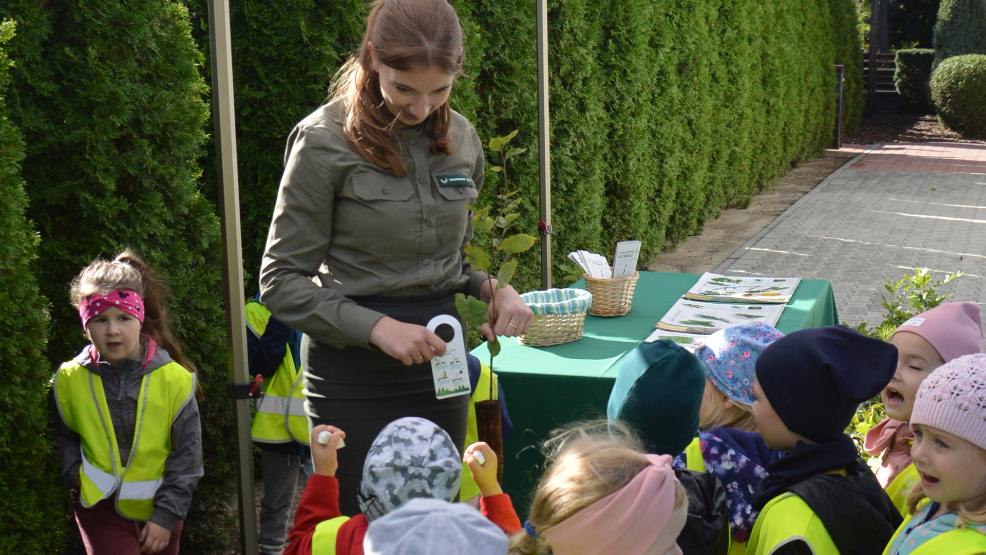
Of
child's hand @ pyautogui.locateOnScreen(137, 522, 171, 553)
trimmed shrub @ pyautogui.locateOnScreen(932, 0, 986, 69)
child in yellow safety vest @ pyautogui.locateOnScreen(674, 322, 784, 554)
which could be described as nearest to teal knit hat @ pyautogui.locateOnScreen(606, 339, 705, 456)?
child in yellow safety vest @ pyautogui.locateOnScreen(674, 322, 784, 554)

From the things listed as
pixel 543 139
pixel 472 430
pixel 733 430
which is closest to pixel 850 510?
pixel 733 430

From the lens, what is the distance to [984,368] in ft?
6.95

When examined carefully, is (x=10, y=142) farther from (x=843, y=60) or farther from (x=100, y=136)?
(x=843, y=60)

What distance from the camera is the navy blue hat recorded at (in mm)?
2299

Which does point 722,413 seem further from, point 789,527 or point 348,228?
point 348,228

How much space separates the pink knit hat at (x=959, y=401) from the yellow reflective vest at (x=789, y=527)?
294 mm

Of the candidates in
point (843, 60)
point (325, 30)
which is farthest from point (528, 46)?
point (843, 60)

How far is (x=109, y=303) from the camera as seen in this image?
3115 millimetres

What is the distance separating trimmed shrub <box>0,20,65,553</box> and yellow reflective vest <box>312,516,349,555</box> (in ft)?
4.46

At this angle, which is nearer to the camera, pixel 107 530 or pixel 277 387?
pixel 107 530

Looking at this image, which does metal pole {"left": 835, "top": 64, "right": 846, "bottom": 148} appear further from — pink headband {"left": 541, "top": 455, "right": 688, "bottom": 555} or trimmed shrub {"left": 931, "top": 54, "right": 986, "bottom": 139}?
pink headband {"left": 541, "top": 455, "right": 688, "bottom": 555}

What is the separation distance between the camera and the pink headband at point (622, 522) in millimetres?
1877

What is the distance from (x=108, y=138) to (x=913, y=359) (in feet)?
8.54

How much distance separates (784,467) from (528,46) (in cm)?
441
